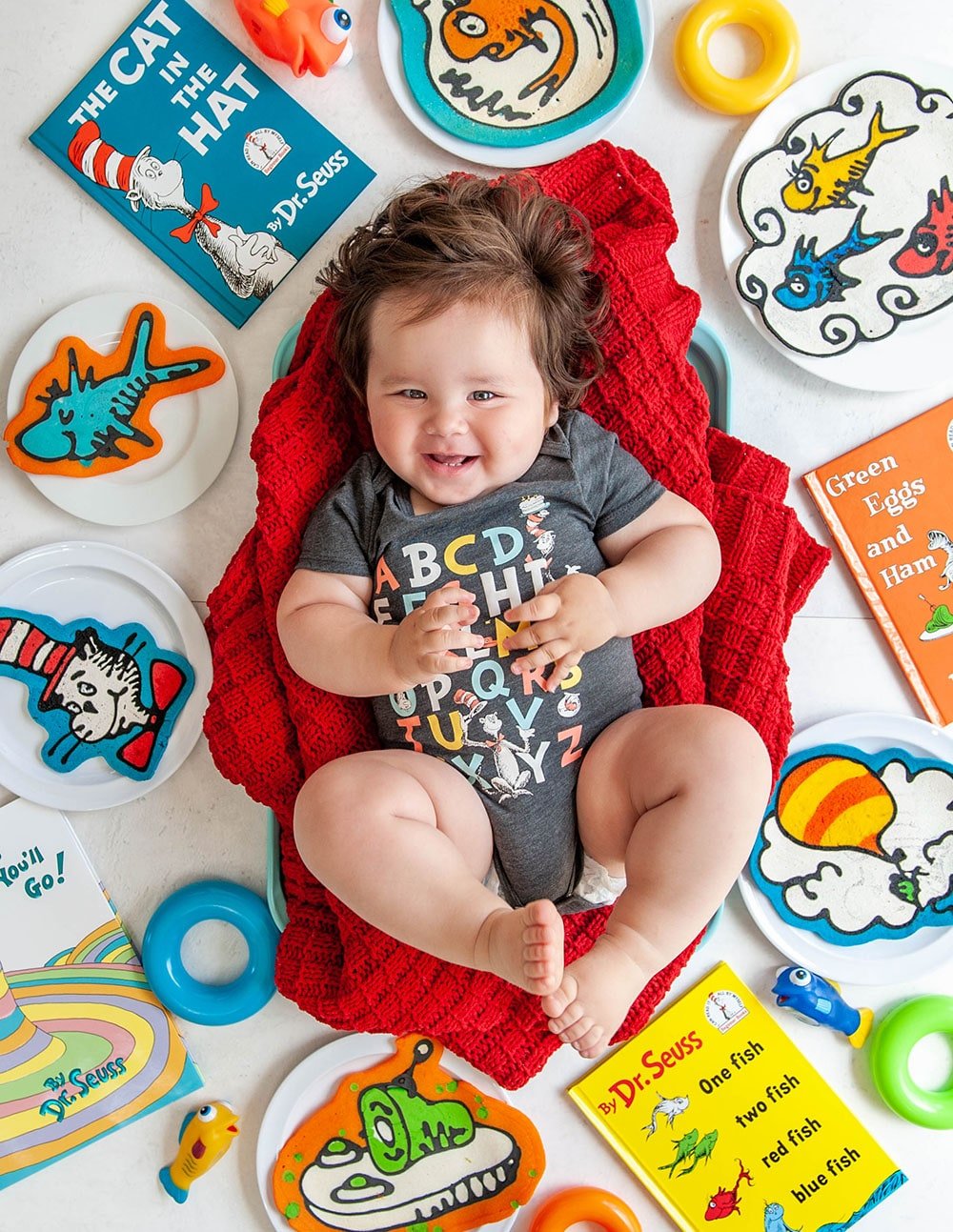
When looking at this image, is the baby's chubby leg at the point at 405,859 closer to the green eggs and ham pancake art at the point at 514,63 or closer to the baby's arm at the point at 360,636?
the baby's arm at the point at 360,636

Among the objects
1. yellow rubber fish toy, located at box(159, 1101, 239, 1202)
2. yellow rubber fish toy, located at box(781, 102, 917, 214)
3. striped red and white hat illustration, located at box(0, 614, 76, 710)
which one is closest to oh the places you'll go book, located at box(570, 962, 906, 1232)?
yellow rubber fish toy, located at box(159, 1101, 239, 1202)

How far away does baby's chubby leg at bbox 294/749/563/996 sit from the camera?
67 cm

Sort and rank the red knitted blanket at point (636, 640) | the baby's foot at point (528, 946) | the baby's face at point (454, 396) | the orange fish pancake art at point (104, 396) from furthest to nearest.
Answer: the orange fish pancake art at point (104, 396) → the red knitted blanket at point (636, 640) → the baby's face at point (454, 396) → the baby's foot at point (528, 946)

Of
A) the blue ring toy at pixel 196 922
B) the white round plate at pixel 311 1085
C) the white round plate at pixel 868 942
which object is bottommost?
the white round plate at pixel 311 1085

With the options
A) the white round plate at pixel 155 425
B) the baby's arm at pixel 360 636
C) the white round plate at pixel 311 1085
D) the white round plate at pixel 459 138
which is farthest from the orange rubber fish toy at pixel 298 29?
the white round plate at pixel 311 1085

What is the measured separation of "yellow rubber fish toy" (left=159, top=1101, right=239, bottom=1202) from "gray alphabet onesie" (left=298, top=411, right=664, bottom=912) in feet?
1.45

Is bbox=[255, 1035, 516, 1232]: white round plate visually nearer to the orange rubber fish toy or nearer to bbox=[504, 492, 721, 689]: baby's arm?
bbox=[504, 492, 721, 689]: baby's arm

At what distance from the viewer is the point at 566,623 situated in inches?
27.8

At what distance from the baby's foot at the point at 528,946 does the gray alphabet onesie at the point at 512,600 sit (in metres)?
0.13

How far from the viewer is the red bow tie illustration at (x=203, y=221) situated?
944 mm

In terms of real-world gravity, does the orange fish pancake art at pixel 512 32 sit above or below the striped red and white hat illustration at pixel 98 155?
above

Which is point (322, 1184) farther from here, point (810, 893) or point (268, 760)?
point (810, 893)

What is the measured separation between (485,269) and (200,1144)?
2.97ft

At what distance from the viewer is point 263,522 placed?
0.84 metres
